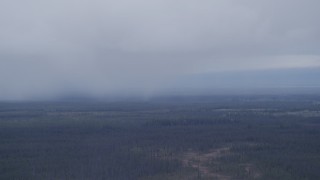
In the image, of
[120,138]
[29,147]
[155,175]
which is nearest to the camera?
[155,175]

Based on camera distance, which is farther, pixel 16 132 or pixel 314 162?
pixel 16 132

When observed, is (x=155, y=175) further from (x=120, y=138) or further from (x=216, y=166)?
(x=120, y=138)

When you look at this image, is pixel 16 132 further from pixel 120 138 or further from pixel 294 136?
pixel 294 136

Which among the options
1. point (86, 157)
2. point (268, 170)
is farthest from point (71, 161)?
point (268, 170)

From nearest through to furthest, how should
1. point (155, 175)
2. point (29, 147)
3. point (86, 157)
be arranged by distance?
point (155, 175) < point (86, 157) < point (29, 147)

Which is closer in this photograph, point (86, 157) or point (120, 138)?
point (86, 157)

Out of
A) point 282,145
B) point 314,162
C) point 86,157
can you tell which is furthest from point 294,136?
point 86,157
